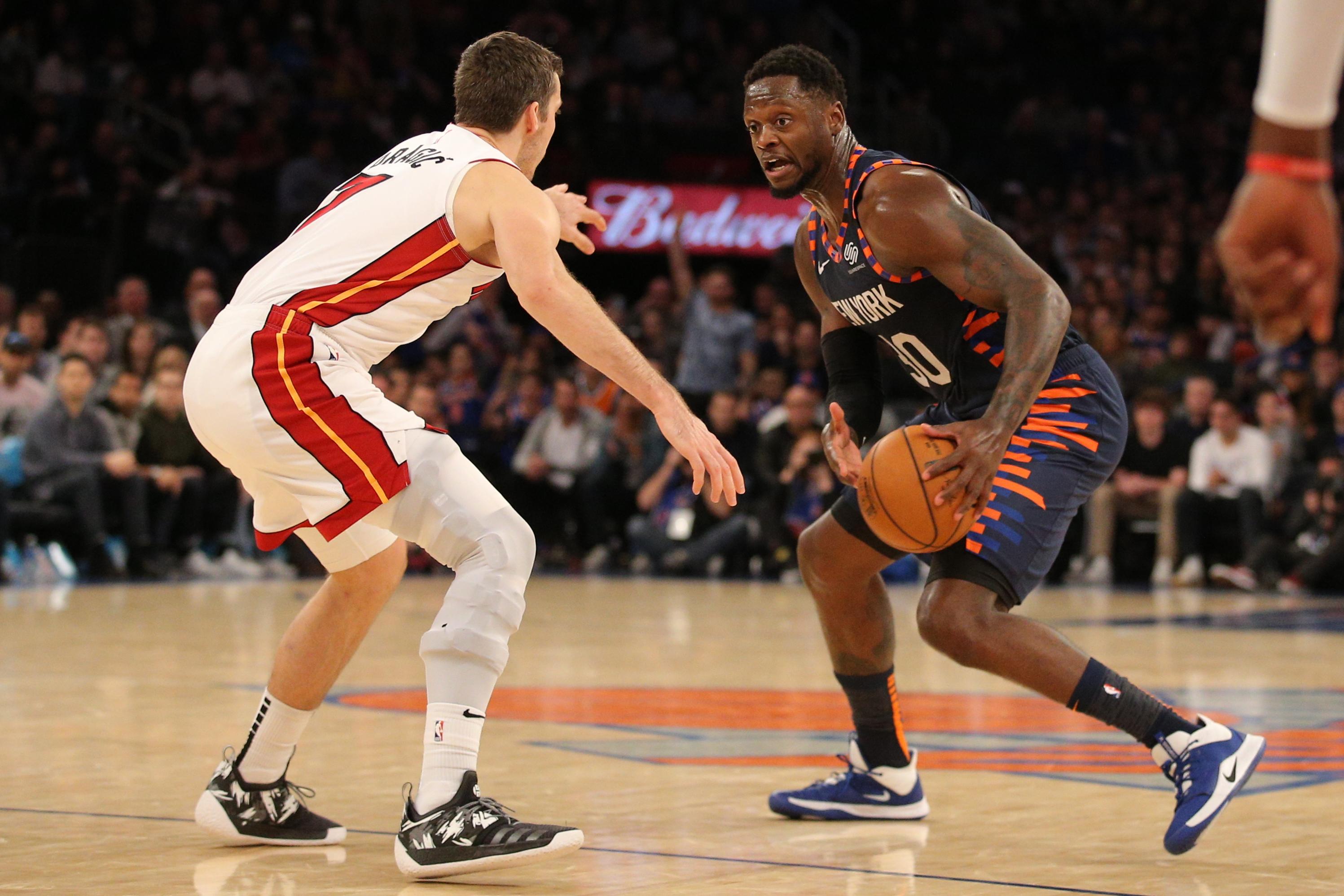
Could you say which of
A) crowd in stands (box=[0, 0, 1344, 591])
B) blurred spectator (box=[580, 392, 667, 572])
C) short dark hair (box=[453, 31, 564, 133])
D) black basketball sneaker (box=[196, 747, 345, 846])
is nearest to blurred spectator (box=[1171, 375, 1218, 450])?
crowd in stands (box=[0, 0, 1344, 591])

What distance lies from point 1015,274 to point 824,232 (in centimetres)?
71

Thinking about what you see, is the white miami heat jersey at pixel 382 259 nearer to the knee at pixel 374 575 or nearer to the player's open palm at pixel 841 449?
the knee at pixel 374 575

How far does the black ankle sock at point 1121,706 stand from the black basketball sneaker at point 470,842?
4.30 ft

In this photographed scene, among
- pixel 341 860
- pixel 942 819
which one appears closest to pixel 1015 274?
pixel 942 819

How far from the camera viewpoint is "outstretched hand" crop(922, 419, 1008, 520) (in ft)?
13.2

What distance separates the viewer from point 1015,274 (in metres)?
4.21

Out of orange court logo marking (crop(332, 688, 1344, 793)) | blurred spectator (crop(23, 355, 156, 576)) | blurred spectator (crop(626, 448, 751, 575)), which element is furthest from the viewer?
blurred spectator (crop(626, 448, 751, 575))

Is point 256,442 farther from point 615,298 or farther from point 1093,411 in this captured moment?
point 615,298

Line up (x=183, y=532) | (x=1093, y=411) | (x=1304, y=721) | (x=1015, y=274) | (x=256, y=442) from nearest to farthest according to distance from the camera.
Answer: (x=256, y=442) < (x=1015, y=274) < (x=1093, y=411) < (x=1304, y=721) < (x=183, y=532)

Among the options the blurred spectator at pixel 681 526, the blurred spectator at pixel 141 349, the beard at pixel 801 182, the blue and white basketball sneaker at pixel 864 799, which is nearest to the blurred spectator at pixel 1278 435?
the blurred spectator at pixel 681 526

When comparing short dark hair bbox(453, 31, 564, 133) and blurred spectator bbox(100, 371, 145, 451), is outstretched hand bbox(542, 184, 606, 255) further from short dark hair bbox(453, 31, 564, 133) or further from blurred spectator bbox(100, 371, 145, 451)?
blurred spectator bbox(100, 371, 145, 451)

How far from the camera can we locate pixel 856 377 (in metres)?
4.93

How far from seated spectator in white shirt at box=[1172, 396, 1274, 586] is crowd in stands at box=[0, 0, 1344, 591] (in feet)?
0.09

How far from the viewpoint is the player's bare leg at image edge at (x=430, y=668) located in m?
3.77
